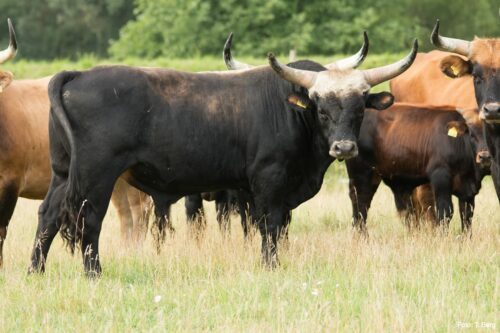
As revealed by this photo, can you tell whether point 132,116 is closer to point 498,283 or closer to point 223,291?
point 223,291

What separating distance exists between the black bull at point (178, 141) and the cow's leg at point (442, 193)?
218cm

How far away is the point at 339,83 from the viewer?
331 inches

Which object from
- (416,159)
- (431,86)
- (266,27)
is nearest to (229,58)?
(416,159)

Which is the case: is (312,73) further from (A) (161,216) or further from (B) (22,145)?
(B) (22,145)

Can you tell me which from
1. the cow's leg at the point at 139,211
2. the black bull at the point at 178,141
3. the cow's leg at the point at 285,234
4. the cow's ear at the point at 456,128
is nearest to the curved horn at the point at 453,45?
the black bull at the point at 178,141

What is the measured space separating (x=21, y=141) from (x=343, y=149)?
3316 millimetres

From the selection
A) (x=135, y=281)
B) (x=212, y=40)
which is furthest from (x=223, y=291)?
(x=212, y=40)

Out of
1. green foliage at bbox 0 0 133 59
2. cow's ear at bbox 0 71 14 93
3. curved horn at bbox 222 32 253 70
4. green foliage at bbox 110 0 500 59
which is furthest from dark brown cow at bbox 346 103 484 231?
green foliage at bbox 0 0 133 59

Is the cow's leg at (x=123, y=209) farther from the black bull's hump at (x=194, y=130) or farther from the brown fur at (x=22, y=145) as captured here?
the black bull's hump at (x=194, y=130)

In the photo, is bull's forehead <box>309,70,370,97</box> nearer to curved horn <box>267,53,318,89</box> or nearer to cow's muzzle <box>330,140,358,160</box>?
curved horn <box>267,53,318,89</box>

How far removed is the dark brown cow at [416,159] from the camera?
418 inches

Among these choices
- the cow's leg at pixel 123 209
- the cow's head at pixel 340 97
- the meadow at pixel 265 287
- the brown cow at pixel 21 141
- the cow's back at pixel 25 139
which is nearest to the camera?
the meadow at pixel 265 287

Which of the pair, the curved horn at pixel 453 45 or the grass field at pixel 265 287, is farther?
the curved horn at pixel 453 45

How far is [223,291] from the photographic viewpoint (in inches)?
289
